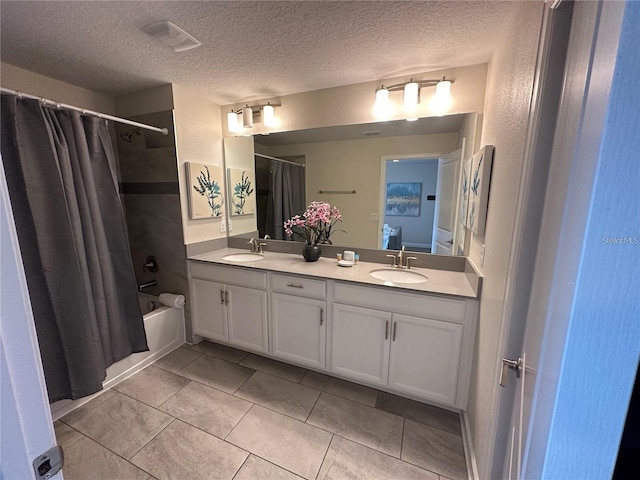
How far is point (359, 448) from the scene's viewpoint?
4.76ft

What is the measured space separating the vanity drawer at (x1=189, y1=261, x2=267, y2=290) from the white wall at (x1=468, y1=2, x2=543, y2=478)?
4.96 ft

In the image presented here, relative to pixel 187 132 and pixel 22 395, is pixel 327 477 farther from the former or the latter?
pixel 187 132

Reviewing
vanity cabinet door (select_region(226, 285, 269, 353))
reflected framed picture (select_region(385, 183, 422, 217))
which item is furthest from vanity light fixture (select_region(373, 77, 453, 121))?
vanity cabinet door (select_region(226, 285, 269, 353))

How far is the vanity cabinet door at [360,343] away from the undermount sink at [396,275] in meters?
0.32

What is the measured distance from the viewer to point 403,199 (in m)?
2.15

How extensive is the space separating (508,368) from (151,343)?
253 centimetres

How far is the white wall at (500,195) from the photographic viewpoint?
947 millimetres

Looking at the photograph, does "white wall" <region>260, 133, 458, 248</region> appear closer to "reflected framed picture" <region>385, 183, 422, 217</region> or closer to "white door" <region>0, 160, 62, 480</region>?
"reflected framed picture" <region>385, 183, 422, 217</region>

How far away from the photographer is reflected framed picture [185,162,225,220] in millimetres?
2311

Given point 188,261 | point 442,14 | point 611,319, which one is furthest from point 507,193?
point 188,261

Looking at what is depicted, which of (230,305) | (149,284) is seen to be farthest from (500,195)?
(149,284)

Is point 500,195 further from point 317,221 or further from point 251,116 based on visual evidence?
point 251,116

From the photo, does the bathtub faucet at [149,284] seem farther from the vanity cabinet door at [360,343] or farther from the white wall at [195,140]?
the vanity cabinet door at [360,343]

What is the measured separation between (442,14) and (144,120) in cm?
241
